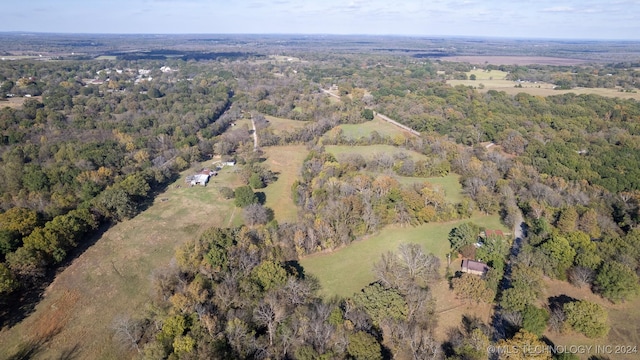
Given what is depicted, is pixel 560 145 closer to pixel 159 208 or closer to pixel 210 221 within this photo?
pixel 210 221

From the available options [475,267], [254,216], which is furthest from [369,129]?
[475,267]

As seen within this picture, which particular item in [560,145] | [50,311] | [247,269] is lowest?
[50,311]

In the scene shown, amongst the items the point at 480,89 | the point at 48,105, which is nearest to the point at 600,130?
the point at 480,89

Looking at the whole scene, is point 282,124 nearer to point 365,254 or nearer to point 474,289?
point 365,254

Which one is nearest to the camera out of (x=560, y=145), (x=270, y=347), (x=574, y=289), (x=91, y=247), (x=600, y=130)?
(x=270, y=347)

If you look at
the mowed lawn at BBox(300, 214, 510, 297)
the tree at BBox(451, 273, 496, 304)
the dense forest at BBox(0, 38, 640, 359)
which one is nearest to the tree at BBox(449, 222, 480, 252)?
the dense forest at BBox(0, 38, 640, 359)

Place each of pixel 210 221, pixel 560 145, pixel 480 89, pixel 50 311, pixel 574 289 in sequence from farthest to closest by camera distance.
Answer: pixel 480 89
pixel 560 145
pixel 210 221
pixel 574 289
pixel 50 311

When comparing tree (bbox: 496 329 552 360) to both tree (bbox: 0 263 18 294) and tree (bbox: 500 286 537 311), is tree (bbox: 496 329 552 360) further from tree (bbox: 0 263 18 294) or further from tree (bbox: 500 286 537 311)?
tree (bbox: 0 263 18 294)
